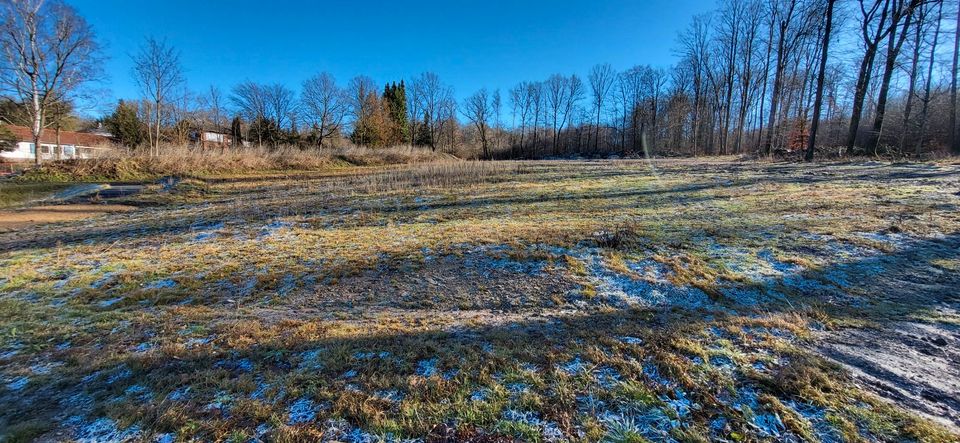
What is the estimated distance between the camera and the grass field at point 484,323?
1.94 m

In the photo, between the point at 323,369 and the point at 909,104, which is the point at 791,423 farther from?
the point at 909,104

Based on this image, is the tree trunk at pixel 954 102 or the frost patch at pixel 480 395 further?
the tree trunk at pixel 954 102

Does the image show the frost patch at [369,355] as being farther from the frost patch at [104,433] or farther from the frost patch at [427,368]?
the frost patch at [104,433]

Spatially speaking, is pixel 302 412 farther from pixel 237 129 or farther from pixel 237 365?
pixel 237 129

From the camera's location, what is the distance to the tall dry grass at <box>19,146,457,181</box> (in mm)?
15070

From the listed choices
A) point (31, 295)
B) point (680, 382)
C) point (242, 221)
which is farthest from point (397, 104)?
point (680, 382)

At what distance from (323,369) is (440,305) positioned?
1.46 m

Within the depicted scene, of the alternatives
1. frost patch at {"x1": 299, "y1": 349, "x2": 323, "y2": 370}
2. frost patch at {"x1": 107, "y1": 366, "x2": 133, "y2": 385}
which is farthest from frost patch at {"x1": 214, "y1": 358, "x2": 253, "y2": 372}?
frost patch at {"x1": 107, "y1": 366, "x2": 133, "y2": 385}

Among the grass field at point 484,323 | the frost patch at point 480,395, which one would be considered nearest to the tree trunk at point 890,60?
the grass field at point 484,323

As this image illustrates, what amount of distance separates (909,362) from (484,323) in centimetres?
290

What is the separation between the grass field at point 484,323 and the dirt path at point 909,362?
3 cm

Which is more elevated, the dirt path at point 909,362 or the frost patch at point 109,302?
the dirt path at point 909,362

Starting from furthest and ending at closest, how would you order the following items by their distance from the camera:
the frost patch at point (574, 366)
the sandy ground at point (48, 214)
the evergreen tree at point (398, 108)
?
the evergreen tree at point (398, 108), the sandy ground at point (48, 214), the frost patch at point (574, 366)

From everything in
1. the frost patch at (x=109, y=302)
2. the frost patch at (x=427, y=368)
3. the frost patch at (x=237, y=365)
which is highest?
the frost patch at (x=427, y=368)
